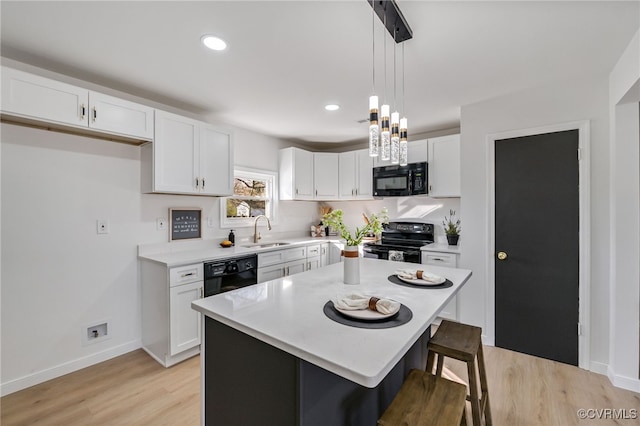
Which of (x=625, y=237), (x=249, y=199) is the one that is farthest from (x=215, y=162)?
(x=625, y=237)

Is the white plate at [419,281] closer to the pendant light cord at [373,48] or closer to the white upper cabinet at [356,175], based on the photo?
the pendant light cord at [373,48]

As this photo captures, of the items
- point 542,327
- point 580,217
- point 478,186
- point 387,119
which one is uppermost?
point 387,119

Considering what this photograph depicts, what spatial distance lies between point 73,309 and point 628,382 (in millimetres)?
4362

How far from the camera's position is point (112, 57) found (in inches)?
78.8

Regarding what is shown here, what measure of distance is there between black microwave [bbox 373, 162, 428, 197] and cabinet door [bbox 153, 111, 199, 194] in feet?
7.64

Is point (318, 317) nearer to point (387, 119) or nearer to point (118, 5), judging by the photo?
point (387, 119)

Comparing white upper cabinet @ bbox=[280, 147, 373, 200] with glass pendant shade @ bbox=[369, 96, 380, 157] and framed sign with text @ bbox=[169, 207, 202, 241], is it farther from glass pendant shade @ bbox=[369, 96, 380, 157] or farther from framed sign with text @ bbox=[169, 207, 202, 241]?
glass pendant shade @ bbox=[369, 96, 380, 157]

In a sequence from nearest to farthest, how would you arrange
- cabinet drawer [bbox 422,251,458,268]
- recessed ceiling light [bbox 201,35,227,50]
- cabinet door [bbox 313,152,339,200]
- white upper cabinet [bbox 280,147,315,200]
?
recessed ceiling light [bbox 201,35,227,50]
cabinet drawer [bbox 422,251,458,268]
white upper cabinet [bbox 280,147,315,200]
cabinet door [bbox 313,152,339,200]

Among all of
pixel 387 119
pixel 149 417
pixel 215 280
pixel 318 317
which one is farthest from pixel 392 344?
pixel 215 280

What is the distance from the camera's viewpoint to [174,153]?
269 centimetres

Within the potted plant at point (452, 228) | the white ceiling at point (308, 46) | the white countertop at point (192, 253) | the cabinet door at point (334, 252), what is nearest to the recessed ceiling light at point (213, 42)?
the white ceiling at point (308, 46)

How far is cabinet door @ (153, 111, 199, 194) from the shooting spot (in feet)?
8.41

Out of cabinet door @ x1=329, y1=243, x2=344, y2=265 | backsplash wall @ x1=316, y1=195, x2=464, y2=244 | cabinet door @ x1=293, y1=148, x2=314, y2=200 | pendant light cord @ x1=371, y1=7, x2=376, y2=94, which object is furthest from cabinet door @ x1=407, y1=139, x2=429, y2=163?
cabinet door @ x1=329, y1=243, x2=344, y2=265

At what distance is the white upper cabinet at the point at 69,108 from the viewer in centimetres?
185
